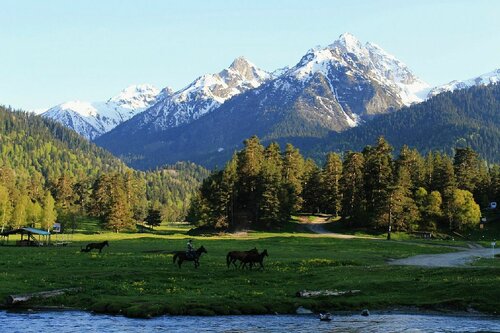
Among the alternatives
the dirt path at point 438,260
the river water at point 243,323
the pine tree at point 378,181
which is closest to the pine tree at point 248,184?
the pine tree at point 378,181

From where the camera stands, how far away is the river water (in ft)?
100

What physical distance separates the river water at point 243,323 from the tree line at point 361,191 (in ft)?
324

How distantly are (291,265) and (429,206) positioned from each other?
92.3 meters

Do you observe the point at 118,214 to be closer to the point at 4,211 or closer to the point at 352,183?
the point at 4,211

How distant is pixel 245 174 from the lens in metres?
155

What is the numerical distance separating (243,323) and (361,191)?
393 feet

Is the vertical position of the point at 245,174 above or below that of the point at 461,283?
above

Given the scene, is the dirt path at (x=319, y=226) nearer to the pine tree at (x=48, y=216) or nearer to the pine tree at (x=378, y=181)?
the pine tree at (x=378, y=181)

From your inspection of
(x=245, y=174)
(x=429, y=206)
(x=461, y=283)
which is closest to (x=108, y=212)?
(x=245, y=174)

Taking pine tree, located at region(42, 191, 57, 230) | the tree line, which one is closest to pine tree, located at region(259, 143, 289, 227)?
the tree line

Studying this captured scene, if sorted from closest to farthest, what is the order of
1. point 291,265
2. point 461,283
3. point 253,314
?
point 253,314 < point 461,283 < point 291,265

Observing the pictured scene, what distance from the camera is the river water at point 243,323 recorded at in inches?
1203

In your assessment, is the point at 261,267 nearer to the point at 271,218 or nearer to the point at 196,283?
the point at 196,283

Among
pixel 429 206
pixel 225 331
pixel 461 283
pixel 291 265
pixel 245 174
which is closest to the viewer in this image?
pixel 225 331
